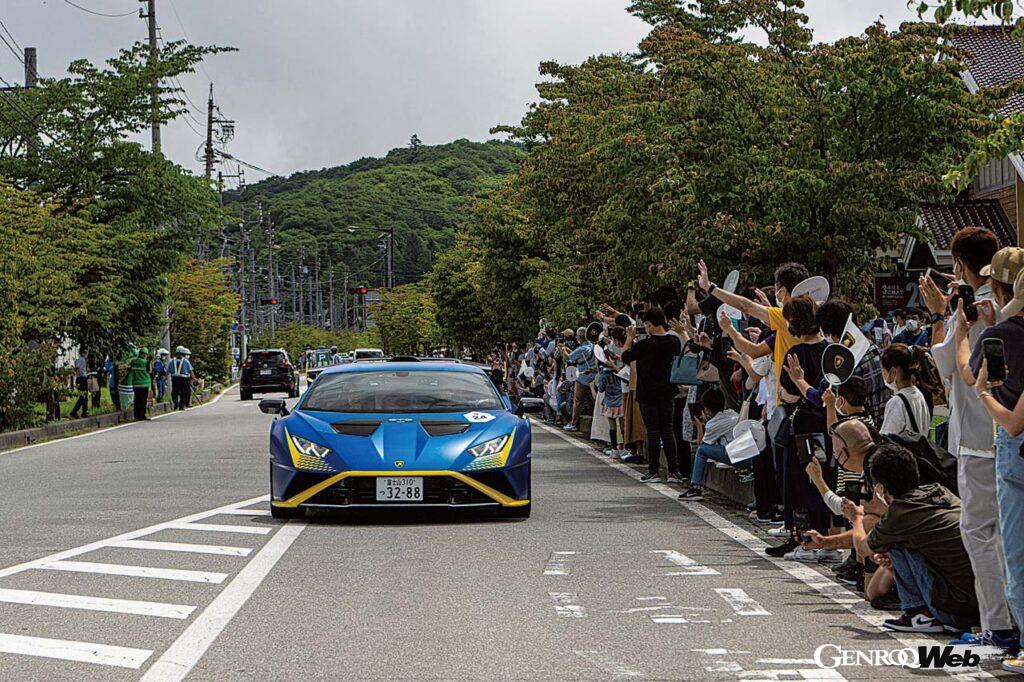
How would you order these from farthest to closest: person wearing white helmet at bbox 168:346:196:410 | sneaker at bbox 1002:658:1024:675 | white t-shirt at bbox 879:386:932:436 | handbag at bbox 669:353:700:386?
person wearing white helmet at bbox 168:346:196:410
handbag at bbox 669:353:700:386
white t-shirt at bbox 879:386:932:436
sneaker at bbox 1002:658:1024:675

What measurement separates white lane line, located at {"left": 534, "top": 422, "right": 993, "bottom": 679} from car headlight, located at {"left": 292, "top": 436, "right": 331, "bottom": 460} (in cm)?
318

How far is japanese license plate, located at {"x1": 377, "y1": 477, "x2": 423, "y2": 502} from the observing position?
11.1m

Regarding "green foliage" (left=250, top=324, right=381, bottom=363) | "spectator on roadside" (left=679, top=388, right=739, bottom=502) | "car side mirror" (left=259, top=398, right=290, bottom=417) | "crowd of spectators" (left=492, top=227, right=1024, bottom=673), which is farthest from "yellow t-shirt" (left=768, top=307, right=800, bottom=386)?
"green foliage" (left=250, top=324, right=381, bottom=363)

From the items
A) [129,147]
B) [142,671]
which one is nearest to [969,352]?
[142,671]

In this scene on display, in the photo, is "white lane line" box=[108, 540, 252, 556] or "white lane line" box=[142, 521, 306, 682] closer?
"white lane line" box=[142, 521, 306, 682]

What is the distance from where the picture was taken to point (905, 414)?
8188 mm

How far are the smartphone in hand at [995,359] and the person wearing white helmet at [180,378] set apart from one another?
35069 millimetres

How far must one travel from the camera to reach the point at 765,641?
6785 millimetres

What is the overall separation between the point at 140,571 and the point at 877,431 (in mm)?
4771

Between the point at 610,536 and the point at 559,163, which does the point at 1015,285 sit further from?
the point at 559,163

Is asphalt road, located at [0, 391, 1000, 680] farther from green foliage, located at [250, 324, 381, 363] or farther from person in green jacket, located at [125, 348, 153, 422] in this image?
green foliage, located at [250, 324, 381, 363]

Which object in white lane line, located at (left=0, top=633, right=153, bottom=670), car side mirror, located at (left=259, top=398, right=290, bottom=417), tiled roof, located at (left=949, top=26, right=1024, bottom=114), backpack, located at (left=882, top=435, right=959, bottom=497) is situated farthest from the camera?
tiled roof, located at (left=949, top=26, right=1024, bottom=114)

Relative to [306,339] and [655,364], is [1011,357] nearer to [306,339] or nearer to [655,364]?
[655,364]

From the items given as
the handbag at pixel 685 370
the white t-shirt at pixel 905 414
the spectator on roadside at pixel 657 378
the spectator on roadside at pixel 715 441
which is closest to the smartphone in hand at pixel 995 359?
the white t-shirt at pixel 905 414
